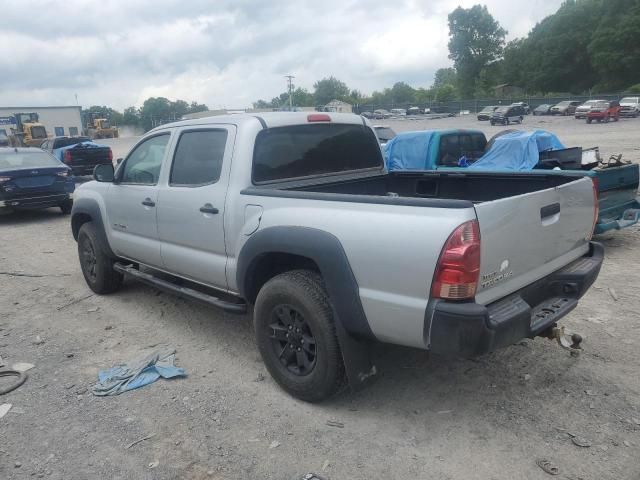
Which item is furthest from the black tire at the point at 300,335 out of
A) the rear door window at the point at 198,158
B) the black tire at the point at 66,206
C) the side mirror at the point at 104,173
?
the black tire at the point at 66,206

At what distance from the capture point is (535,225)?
3131 millimetres

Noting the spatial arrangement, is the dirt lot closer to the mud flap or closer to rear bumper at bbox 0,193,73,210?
the mud flap

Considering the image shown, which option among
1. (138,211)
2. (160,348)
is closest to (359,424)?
(160,348)

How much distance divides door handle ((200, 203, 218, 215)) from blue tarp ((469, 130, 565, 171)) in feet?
20.8

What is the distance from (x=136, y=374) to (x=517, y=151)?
25.6 ft

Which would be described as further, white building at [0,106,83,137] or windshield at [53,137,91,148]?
white building at [0,106,83,137]

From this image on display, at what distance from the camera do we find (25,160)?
11523 mm

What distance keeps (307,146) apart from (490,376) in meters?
2.23

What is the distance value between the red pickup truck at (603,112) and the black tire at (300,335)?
43.3 metres

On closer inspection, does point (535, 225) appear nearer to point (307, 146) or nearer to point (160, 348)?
point (307, 146)

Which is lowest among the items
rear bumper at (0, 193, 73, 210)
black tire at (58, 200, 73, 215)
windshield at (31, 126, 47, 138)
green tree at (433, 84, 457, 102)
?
black tire at (58, 200, 73, 215)

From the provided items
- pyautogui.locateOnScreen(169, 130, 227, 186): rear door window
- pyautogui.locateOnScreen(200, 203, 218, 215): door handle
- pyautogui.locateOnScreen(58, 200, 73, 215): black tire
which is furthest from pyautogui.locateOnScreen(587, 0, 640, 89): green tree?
pyautogui.locateOnScreen(200, 203, 218, 215): door handle

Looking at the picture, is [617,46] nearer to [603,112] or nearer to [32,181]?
[603,112]

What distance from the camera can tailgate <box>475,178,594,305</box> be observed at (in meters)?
2.82
